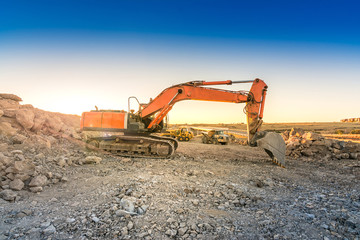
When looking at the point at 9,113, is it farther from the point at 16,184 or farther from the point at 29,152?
the point at 16,184

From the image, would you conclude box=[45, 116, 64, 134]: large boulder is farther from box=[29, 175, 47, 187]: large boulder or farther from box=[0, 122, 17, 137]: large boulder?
box=[29, 175, 47, 187]: large boulder

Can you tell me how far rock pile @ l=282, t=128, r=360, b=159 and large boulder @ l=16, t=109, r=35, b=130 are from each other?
1495 centimetres

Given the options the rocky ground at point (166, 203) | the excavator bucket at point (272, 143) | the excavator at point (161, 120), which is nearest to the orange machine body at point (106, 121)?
the excavator at point (161, 120)

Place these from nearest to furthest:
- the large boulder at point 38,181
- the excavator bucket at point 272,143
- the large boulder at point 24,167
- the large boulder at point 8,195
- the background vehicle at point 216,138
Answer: the large boulder at point 8,195, the large boulder at point 38,181, the large boulder at point 24,167, the excavator bucket at point 272,143, the background vehicle at point 216,138

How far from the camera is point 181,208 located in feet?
13.7

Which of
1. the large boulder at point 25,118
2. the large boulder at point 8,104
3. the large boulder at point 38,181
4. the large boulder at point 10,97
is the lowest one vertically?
the large boulder at point 38,181

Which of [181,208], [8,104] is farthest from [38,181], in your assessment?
[8,104]

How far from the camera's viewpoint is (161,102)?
10.1 meters

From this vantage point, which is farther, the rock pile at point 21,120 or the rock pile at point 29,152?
the rock pile at point 21,120

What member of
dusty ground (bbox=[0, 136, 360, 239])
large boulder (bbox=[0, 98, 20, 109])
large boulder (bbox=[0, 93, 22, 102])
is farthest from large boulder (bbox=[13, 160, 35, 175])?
large boulder (bbox=[0, 93, 22, 102])

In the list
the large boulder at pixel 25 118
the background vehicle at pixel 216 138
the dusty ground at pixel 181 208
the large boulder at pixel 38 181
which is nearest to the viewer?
the dusty ground at pixel 181 208

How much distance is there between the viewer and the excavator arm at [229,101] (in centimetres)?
903

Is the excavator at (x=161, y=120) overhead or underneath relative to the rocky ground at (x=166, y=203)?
overhead

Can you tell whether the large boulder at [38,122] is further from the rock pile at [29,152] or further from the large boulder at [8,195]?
the large boulder at [8,195]
